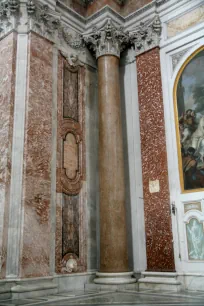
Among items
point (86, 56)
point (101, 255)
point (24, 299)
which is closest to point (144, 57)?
point (86, 56)

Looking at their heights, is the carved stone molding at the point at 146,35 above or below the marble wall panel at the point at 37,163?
above

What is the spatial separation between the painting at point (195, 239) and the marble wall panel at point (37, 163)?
3.12 metres

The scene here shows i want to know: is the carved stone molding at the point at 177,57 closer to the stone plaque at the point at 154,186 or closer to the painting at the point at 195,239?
the stone plaque at the point at 154,186

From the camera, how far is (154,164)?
9.02m

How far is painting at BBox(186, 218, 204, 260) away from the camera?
793 centimetres

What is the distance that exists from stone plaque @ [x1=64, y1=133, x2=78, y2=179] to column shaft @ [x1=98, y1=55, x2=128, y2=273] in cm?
66

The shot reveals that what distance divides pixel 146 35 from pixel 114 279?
6.36 metres

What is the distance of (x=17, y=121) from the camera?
27.0 ft

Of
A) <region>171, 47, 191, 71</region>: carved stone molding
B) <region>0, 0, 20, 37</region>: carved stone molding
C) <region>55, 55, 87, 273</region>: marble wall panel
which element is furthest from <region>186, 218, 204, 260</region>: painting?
<region>0, 0, 20, 37</region>: carved stone molding

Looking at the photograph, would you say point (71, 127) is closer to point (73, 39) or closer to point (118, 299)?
point (73, 39)

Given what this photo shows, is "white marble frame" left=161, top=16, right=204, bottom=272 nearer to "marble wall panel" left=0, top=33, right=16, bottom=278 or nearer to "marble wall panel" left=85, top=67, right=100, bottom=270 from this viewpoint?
"marble wall panel" left=85, top=67, right=100, bottom=270

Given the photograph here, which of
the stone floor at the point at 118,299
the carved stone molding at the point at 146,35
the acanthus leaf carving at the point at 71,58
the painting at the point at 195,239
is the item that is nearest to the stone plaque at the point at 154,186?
the painting at the point at 195,239

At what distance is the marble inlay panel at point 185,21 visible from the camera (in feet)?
29.8

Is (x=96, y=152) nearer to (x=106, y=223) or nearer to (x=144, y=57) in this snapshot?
(x=106, y=223)
